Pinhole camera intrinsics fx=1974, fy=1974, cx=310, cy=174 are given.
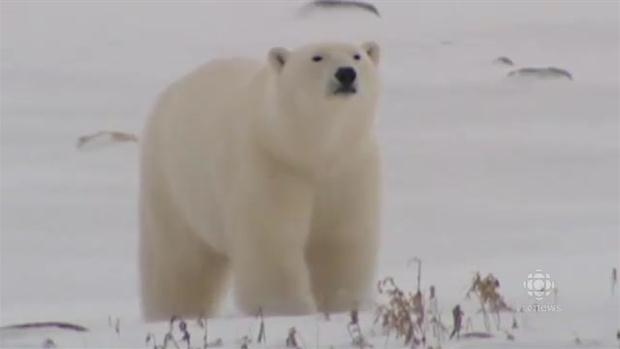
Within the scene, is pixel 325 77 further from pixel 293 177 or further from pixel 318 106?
pixel 293 177

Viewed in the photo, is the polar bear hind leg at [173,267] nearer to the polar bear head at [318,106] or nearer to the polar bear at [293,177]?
the polar bear at [293,177]

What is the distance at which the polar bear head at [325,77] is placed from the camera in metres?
6.90

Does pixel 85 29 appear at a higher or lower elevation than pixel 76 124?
higher

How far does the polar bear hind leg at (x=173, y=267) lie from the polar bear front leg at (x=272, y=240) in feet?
2.40

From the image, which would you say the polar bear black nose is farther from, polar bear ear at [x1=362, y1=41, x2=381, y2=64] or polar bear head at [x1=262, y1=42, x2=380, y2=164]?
polar bear ear at [x1=362, y1=41, x2=381, y2=64]

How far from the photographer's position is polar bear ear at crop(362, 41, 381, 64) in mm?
7285

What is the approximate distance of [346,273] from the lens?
721 cm

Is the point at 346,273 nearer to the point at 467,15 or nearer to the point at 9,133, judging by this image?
the point at 9,133

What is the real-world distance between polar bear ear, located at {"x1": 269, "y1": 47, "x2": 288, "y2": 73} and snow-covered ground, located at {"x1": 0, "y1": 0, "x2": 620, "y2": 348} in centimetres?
105

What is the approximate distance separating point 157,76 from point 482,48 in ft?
9.26

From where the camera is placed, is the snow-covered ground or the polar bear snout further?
the snow-covered ground

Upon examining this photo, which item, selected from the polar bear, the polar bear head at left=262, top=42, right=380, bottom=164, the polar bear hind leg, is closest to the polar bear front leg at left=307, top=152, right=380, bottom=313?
the polar bear

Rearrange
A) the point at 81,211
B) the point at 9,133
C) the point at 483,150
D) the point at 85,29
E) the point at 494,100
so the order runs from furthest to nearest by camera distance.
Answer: the point at 85,29 → the point at 494,100 → the point at 9,133 → the point at 483,150 → the point at 81,211

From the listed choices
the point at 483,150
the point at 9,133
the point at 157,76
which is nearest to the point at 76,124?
the point at 9,133
